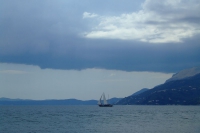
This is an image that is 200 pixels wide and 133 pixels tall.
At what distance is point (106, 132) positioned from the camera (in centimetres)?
8269

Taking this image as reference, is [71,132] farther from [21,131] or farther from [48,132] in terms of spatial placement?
[21,131]

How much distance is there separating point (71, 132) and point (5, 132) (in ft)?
58.0

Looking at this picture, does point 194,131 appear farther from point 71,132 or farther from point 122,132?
point 71,132

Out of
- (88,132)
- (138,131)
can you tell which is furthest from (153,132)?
(88,132)

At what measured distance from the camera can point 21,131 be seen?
85.8 m

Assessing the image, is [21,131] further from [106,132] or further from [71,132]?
[106,132]

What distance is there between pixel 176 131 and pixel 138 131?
394 inches

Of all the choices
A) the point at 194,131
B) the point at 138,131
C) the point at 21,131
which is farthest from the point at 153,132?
the point at 21,131

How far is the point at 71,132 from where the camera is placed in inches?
3253

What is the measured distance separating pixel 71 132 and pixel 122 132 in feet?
43.8

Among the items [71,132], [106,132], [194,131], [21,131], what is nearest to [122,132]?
[106,132]

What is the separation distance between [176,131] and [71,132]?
27.8 metres

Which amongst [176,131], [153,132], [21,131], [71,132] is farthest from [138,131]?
[21,131]

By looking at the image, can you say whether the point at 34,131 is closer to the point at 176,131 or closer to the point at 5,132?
the point at 5,132
